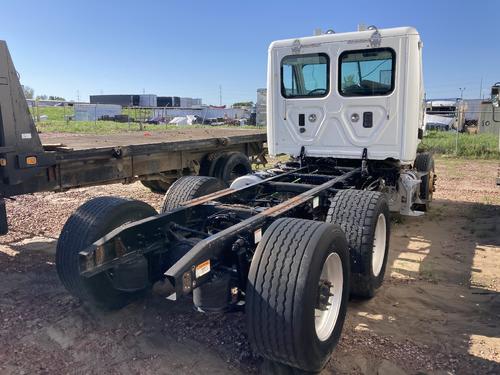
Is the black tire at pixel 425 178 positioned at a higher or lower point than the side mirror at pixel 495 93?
lower

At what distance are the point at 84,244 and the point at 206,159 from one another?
199 inches

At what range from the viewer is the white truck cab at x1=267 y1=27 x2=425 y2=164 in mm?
6191

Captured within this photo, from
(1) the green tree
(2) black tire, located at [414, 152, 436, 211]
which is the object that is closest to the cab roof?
(1) the green tree

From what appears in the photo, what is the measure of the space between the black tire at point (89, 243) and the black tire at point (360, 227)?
205 cm

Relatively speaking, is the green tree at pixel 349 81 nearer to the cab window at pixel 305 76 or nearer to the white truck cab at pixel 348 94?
the white truck cab at pixel 348 94

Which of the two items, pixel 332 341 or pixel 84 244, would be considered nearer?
pixel 332 341

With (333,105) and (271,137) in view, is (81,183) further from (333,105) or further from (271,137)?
(333,105)

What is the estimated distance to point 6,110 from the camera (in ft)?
15.9

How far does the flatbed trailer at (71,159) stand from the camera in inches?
192

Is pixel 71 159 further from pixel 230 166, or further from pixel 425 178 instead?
pixel 425 178

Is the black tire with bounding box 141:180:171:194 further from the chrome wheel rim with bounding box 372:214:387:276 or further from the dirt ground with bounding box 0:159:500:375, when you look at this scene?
the chrome wheel rim with bounding box 372:214:387:276

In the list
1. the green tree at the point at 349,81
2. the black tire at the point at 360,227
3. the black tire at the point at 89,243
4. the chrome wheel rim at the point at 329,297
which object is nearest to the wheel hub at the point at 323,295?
the chrome wheel rim at the point at 329,297

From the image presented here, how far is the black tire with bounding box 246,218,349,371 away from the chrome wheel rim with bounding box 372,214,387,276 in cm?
190

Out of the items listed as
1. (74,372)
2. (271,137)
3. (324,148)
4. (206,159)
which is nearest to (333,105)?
(324,148)
